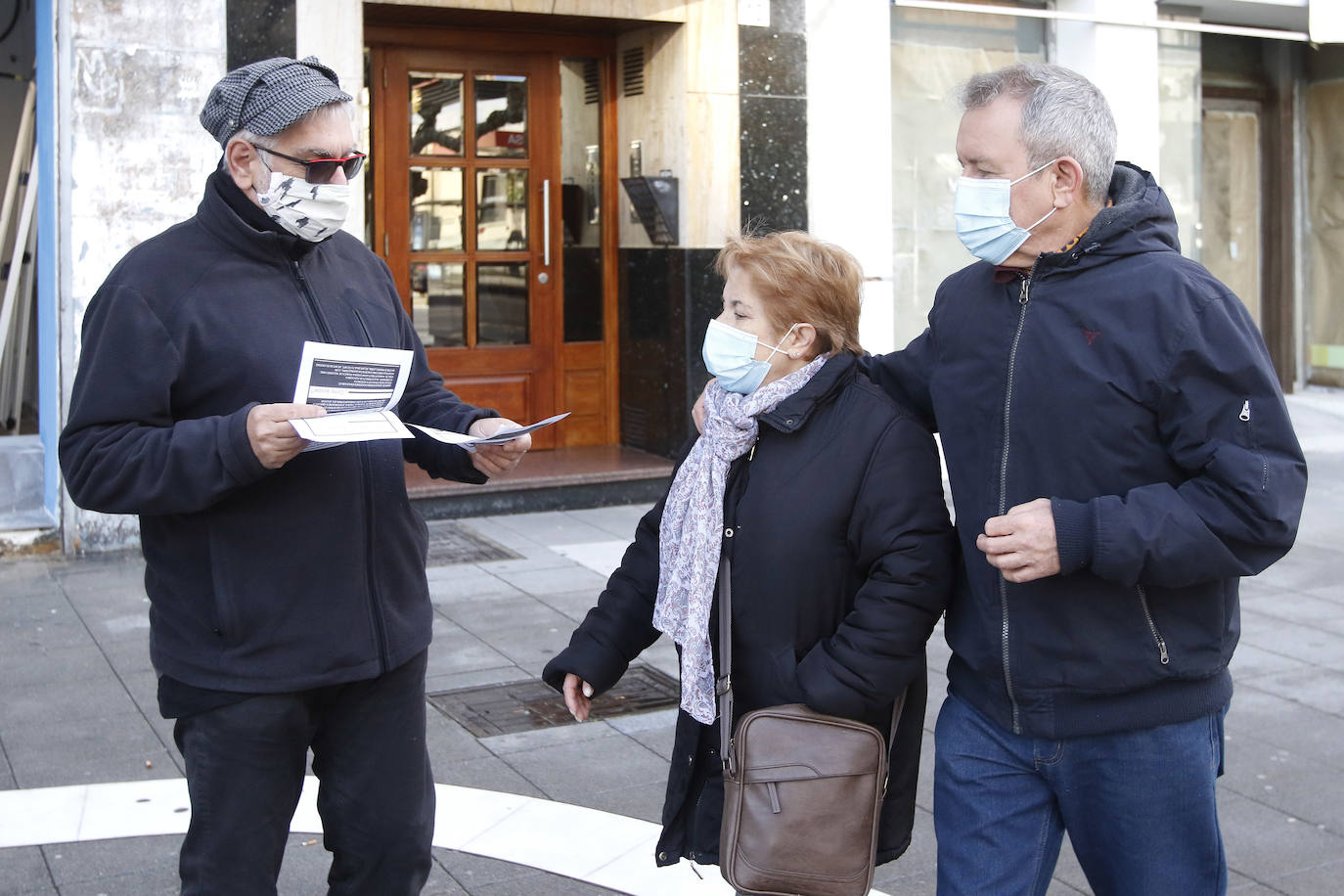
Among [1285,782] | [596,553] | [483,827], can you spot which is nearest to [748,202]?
[596,553]

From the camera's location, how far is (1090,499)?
2.55 m

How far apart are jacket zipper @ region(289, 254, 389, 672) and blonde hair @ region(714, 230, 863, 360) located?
79cm

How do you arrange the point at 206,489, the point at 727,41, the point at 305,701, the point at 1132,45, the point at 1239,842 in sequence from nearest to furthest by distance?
the point at 206,489 < the point at 305,701 < the point at 1239,842 < the point at 727,41 < the point at 1132,45

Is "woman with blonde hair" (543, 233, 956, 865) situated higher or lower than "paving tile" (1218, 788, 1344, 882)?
higher

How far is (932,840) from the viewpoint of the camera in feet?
14.2

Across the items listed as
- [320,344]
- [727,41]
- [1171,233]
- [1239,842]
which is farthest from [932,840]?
[727,41]

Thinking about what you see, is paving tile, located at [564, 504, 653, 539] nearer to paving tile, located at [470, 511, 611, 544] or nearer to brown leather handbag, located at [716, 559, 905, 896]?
paving tile, located at [470, 511, 611, 544]

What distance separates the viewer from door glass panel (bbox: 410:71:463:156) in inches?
369

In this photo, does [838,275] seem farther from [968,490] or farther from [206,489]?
[206,489]

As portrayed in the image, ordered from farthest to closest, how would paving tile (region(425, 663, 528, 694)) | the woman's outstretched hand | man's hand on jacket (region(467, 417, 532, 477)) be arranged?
paving tile (region(425, 663, 528, 694))
man's hand on jacket (region(467, 417, 532, 477))
the woman's outstretched hand

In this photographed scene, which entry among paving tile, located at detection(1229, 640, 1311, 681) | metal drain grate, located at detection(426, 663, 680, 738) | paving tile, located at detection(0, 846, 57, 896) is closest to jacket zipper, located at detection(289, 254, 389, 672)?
paving tile, located at detection(0, 846, 57, 896)

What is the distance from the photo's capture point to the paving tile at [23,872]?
3.86 meters

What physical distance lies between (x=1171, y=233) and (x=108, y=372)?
191 cm

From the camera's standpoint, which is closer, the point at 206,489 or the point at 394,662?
the point at 206,489
